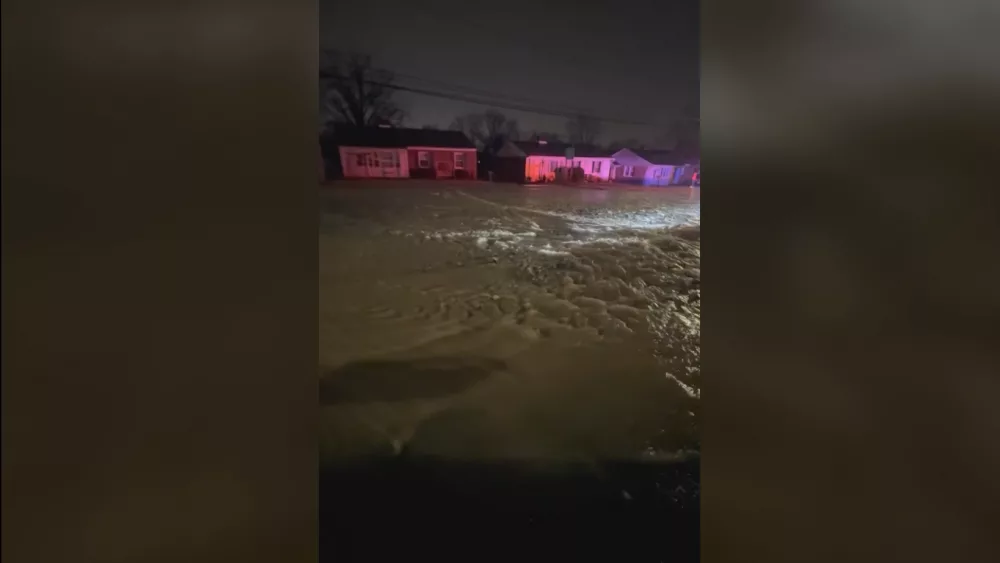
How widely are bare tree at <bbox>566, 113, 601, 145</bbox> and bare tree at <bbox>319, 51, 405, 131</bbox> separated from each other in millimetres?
348

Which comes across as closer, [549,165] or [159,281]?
[159,281]

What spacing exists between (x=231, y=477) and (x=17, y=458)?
0.30 metres

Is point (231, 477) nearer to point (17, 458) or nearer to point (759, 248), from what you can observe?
point (17, 458)

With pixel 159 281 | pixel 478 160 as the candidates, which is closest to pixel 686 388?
pixel 478 160

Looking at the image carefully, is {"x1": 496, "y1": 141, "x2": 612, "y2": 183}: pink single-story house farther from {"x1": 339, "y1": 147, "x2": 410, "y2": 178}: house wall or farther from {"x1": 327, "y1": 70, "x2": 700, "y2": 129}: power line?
{"x1": 339, "y1": 147, "x2": 410, "y2": 178}: house wall

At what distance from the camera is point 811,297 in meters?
1.18

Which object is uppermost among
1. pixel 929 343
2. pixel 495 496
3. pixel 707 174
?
pixel 707 174

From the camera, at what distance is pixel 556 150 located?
44.6 inches

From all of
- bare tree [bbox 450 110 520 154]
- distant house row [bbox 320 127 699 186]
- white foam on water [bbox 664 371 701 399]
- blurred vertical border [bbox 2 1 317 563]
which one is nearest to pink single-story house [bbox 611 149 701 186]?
distant house row [bbox 320 127 699 186]

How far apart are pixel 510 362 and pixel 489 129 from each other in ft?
1.43

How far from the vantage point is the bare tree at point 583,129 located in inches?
44.8

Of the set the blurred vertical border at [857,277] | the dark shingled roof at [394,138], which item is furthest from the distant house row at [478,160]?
the blurred vertical border at [857,277]

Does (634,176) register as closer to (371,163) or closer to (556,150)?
(556,150)

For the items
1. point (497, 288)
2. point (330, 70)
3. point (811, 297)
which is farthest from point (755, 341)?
point (330, 70)
